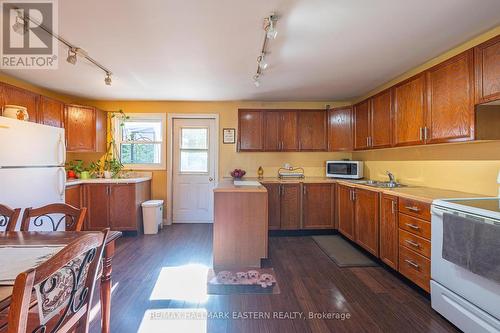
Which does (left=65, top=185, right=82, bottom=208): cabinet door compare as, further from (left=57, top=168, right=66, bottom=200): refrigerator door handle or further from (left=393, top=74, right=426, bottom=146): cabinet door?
(left=393, top=74, right=426, bottom=146): cabinet door

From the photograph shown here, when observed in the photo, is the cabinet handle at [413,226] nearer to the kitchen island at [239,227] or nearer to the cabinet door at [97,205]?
the kitchen island at [239,227]

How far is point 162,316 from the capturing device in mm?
1889

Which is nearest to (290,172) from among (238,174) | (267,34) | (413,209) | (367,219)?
(238,174)

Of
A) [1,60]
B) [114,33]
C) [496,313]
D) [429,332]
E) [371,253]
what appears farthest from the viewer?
[371,253]

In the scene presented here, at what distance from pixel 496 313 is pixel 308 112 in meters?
3.44

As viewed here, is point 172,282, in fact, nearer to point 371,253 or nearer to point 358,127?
point 371,253

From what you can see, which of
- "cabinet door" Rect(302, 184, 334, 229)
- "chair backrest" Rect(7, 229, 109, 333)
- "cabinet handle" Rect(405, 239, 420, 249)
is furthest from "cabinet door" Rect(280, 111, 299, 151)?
"chair backrest" Rect(7, 229, 109, 333)

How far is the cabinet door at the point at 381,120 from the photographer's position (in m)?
3.04

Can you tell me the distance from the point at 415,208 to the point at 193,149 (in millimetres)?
3672

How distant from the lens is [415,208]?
2162mm

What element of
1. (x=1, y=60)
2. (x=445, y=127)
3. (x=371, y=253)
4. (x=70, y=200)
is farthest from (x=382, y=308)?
(x=1, y=60)

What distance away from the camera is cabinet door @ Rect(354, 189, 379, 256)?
282 cm

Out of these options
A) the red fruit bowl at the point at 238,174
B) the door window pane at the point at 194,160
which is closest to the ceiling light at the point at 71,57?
the door window pane at the point at 194,160

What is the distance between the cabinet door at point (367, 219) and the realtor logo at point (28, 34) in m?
3.60
